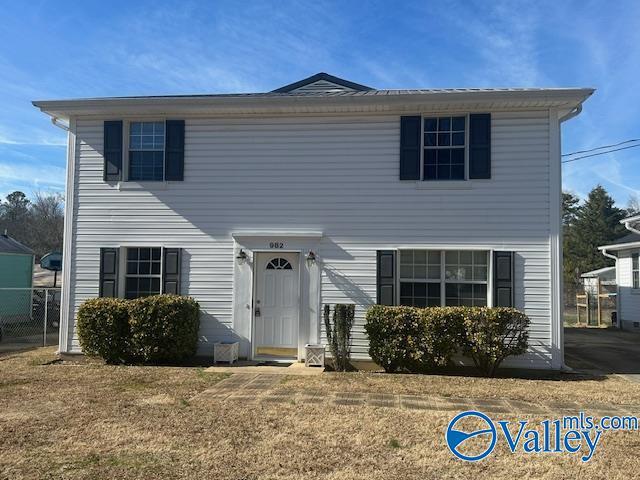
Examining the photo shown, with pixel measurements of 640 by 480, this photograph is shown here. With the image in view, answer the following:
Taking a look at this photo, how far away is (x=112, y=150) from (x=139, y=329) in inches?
145

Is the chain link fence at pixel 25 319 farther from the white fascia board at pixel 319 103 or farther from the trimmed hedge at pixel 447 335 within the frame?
the trimmed hedge at pixel 447 335

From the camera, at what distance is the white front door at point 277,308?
9.88 metres

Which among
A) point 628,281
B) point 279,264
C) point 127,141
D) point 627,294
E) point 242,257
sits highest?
point 127,141

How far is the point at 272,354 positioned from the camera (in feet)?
32.4

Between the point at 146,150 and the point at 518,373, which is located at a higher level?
the point at 146,150

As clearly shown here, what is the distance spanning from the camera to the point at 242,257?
985 cm

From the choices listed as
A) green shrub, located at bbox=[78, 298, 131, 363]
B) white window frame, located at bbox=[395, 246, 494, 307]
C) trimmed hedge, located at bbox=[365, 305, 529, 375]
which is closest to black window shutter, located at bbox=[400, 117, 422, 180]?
white window frame, located at bbox=[395, 246, 494, 307]

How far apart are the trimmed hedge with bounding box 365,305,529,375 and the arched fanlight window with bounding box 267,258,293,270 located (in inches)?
83.5

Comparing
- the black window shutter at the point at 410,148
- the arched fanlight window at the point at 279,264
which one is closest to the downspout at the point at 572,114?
the black window shutter at the point at 410,148

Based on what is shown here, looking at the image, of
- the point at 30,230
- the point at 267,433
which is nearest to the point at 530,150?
the point at 267,433

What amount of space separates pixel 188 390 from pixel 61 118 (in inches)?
261

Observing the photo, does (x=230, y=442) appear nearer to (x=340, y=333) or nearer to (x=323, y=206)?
(x=340, y=333)

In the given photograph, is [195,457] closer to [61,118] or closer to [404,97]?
[404,97]

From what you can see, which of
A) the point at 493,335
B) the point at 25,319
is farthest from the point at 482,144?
the point at 25,319
